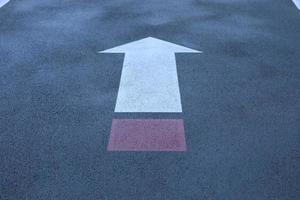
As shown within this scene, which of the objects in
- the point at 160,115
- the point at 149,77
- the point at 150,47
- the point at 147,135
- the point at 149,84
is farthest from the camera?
the point at 150,47

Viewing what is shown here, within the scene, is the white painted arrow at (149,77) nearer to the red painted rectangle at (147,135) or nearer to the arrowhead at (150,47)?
the arrowhead at (150,47)

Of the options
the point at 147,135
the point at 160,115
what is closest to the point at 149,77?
the point at 160,115

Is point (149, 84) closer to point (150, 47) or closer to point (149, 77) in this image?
point (149, 77)

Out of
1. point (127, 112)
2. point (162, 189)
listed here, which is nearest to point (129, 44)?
point (127, 112)

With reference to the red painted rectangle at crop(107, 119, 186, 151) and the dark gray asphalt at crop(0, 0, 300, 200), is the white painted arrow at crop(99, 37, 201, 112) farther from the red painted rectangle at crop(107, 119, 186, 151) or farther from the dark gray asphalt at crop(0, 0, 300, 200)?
the red painted rectangle at crop(107, 119, 186, 151)

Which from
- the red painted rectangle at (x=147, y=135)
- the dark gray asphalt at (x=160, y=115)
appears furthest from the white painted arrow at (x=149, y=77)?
the red painted rectangle at (x=147, y=135)

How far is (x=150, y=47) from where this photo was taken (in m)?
5.29

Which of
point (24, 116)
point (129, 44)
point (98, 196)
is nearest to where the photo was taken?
point (98, 196)

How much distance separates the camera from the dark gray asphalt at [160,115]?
2838 millimetres

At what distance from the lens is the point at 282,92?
405cm

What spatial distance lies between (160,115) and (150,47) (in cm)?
182

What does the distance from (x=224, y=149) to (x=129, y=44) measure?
2.66 meters

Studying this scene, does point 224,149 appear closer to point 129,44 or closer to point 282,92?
point 282,92

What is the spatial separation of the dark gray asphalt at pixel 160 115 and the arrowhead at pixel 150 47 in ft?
0.55
